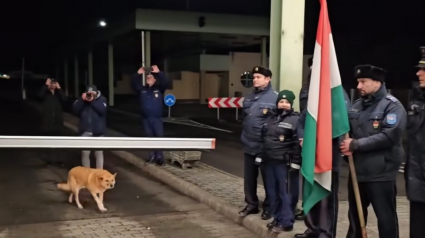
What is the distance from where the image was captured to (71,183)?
7.16m

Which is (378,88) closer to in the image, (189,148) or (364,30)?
(189,148)

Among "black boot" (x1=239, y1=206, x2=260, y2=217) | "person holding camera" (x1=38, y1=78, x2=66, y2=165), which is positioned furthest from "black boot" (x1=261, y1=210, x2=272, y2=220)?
"person holding camera" (x1=38, y1=78, x2=66, y2=165)

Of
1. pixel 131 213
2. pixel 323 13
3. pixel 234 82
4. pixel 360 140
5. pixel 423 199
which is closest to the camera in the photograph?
pixel 423 199

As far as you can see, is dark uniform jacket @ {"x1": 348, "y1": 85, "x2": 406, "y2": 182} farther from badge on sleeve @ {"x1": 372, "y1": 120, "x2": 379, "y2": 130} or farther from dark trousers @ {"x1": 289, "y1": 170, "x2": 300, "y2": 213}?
dark trousers @ {"x1": 289, "y1": 170, "x2": 300, "y2": 213}

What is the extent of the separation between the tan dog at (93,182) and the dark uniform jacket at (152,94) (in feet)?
8.55

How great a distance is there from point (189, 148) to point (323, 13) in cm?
207

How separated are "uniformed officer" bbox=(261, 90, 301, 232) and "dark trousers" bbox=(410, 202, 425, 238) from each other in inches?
56.0

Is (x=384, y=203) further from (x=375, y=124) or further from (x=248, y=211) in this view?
(x=248, y=211)

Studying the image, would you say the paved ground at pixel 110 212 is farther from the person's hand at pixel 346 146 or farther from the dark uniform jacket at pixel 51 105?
the person's hand at pixel 346 146

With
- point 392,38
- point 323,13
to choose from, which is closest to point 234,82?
point 392,38

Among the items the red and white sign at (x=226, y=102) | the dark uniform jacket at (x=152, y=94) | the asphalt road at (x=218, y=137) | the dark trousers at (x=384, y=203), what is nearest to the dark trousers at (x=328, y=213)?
the dark trousers at (x=384, y=203)

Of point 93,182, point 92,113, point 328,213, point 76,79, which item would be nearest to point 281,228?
point 328,213

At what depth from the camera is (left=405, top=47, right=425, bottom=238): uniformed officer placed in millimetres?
4004

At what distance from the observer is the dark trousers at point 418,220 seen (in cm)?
411
